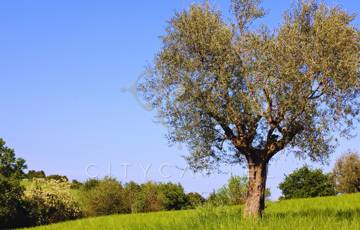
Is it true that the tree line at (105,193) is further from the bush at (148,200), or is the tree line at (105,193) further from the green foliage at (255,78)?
the green foliage at (255,78)

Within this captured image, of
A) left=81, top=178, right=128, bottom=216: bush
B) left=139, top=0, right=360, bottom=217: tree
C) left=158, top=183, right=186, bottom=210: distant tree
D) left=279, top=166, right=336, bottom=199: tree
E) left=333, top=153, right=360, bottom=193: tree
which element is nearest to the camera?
left=139, top=0, right=360, bottom=217: tree

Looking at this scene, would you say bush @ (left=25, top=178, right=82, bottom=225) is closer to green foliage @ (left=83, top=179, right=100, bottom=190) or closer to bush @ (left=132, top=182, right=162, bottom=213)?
bush @ (left=132, top=182, right=162, bottom=213)

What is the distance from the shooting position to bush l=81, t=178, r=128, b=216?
57062mm

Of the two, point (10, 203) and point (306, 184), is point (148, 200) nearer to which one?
point (10, 203)

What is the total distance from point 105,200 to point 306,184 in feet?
92.2

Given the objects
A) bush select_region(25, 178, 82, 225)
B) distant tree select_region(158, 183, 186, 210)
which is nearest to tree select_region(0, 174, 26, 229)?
bush select_region(25, 178, 82, 225)

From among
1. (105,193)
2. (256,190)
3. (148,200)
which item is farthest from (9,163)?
(256,190)

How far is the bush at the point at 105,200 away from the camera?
57.1m

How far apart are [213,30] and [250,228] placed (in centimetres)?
932

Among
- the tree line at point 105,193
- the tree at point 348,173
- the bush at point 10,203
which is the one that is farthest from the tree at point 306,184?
the bush at point 10,203

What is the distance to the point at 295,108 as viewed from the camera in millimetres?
20906

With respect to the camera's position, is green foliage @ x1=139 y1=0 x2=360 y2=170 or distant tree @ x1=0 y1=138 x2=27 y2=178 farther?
distant tree @ x1=0 y1=138 x2=27 y2=178

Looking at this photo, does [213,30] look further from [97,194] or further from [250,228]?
[97,194]

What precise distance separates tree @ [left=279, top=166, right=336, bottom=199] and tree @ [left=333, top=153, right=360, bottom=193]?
739cm
